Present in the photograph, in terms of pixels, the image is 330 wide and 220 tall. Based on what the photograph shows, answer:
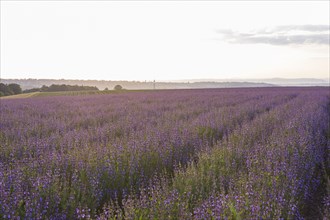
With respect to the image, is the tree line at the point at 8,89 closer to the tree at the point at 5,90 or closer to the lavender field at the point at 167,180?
the tree at the point at 5,90

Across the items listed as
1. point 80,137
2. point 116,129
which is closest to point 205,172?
point 80,137

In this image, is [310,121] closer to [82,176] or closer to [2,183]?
[82,176]

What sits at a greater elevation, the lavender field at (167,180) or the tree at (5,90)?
the tree at (5,90)

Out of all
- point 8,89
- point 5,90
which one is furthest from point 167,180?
point 8,89

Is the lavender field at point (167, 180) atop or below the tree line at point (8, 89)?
below

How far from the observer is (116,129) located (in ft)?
20.4

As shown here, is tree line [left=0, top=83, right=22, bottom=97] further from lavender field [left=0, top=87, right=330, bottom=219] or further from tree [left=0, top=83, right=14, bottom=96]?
lavender field [left=0, top=87, right=330, bottom=219]

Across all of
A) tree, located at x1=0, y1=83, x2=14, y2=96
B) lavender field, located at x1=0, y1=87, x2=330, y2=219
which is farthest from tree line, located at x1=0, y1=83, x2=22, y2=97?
lavender field, located at x1=0, y1=87, x2=330, y2=219

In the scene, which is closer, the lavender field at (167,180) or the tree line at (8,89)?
the lavender field at (167,180)

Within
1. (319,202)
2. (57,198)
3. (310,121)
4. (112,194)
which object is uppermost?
→ (310,121)

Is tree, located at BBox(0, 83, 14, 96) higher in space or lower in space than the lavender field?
higher

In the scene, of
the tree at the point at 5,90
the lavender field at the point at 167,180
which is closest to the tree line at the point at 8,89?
the tree at the point at 5,90

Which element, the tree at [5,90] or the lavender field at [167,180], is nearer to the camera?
the lavender field at [167,180]

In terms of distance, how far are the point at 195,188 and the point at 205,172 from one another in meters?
0.51
